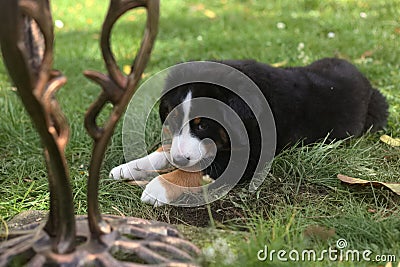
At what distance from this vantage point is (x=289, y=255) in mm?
2246

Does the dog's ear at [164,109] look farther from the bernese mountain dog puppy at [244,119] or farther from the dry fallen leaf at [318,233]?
the dry fallen leaf at [318,233]

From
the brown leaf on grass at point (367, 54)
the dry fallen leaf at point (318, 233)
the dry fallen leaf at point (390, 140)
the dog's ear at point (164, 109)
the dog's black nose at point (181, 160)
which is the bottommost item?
the dry fallen leaf at point (390, 140)

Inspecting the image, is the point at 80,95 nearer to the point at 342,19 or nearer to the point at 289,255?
the point at 289,255

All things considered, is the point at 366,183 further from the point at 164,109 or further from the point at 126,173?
the point at 126,173

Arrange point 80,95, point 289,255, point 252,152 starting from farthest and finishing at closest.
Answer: point 80,95 < point 252,152 < point 289,255

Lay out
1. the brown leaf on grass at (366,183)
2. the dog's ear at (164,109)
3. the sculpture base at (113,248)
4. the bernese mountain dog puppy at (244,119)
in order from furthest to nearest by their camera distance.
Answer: the dog's ear at (164,109) → the bernese mountain dog puppy at (244,119) → the brown leaf on grass at (366,183) → the sculpture base at (113,248)

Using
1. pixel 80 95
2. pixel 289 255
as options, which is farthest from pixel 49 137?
pixel 80 95

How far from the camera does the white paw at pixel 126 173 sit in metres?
3.34

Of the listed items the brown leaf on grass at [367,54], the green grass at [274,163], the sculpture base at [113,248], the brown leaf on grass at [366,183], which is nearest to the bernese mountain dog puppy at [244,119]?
the green grass at [274,163]

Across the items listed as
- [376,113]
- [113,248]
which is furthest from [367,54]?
[113,248]

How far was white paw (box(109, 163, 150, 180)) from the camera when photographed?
3344mm

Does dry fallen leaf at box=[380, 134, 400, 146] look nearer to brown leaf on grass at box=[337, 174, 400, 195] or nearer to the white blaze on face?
brown leaf on grass at box=[337, 174, 400, 195]

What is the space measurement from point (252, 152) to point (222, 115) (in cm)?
31

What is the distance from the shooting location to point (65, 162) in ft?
6.32
